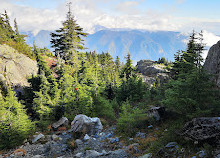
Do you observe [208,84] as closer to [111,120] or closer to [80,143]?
[80,143]

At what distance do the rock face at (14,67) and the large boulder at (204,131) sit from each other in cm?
2413

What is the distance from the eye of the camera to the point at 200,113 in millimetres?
7902

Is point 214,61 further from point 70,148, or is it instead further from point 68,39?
point 68,39

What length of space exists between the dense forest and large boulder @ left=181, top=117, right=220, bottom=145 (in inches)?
23.3

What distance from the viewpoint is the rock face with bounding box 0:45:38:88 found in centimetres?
2269

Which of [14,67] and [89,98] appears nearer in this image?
[89,98]

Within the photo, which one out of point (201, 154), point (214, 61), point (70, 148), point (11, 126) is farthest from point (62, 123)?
point (214, 61)

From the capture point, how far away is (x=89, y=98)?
18.8m

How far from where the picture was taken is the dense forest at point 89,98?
8352 mm

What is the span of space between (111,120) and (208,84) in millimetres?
14966

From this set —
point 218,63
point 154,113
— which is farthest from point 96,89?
point 218,63

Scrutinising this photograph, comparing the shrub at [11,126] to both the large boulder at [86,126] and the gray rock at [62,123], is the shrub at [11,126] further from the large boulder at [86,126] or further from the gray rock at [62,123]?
the large boulder at [86,126]

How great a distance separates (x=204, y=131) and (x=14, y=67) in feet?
96.8

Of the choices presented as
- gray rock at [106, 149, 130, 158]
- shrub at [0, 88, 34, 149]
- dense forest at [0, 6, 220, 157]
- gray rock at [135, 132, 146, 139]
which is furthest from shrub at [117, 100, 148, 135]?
shrub at [0, 88, 34, 149]
